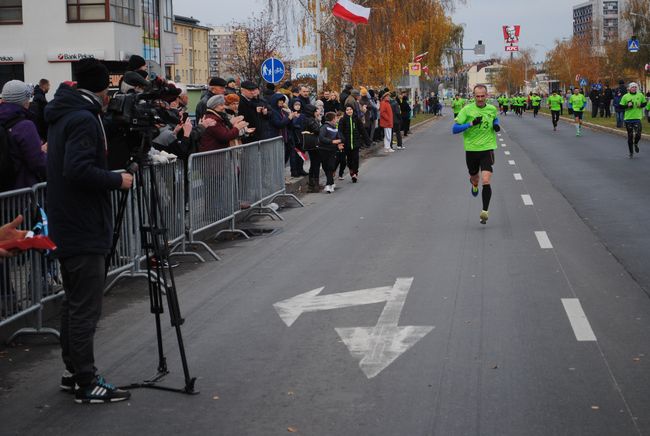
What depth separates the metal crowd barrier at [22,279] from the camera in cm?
742

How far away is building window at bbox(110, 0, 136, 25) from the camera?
137 ft

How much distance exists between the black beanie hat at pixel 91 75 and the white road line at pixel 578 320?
369 centimetres

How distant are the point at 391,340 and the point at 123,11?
37.9 m

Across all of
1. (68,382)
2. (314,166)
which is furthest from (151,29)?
(68,382)

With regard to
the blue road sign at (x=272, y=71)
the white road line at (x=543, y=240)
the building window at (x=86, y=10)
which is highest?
the building window at (x=86, y=10)

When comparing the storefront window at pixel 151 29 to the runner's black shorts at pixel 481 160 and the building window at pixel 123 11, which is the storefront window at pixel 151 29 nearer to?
the building window at pixel 123 11

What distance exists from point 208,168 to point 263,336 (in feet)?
17.5

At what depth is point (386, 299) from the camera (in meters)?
8.90

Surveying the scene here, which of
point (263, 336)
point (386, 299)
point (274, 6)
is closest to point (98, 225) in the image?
point (263, 336)

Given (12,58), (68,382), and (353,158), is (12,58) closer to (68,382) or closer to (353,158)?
(353,158)

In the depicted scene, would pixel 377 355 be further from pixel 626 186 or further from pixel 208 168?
pixel 626 186

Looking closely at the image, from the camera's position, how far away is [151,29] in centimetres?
4934

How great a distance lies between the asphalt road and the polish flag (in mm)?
21482

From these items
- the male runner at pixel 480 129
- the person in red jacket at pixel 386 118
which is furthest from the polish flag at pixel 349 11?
the male runner at pixel 480 129
